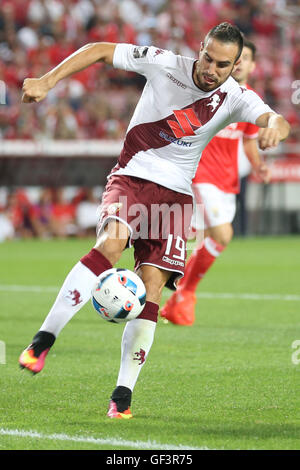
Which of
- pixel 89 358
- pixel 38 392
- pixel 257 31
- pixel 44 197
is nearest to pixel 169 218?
pixel 38 392

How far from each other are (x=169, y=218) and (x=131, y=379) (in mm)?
937

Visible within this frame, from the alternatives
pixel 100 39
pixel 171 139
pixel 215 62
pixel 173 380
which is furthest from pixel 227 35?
pixel 100 39

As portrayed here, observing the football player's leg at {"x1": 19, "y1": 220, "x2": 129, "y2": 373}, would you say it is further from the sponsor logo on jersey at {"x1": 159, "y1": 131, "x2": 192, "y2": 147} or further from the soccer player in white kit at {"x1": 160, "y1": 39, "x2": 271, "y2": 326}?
the soccer player in white kit at {"x1": 160, "y1": 39, "x2": 271, "y2": 326}

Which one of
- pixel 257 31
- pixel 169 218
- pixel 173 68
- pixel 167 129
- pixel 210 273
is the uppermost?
pixel 257 31

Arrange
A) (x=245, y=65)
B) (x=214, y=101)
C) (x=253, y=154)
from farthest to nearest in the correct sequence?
1. (x=253, y=154)
2. (x=245, y=65)
3. (x=214, y=101)

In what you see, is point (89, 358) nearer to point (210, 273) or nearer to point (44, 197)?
point (210, 273)

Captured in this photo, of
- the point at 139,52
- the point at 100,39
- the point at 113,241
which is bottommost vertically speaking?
the point at 113,241

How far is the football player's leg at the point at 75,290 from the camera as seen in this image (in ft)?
15.0

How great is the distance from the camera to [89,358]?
6.59 metres

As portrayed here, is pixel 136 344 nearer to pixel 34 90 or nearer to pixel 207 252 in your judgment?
pixel 34 90

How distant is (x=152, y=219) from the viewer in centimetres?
506

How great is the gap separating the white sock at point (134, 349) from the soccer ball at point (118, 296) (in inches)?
7.0

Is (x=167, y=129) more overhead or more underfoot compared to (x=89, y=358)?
more overhead

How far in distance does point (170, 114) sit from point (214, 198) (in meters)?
3.50
